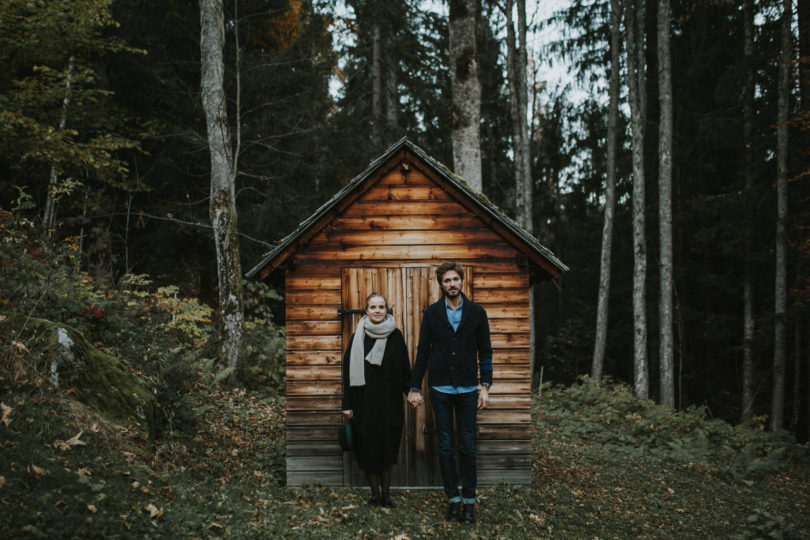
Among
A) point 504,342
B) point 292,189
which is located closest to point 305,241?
point 504,342

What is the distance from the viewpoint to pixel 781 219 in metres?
14.3

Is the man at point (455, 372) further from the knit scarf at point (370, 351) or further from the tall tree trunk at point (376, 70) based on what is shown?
the tall tree trunk at point (376, 70)

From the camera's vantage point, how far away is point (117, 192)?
14375 millimetres

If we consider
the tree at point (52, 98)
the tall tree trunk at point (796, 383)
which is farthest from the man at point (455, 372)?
the tall tree trunk at point (796, 383)

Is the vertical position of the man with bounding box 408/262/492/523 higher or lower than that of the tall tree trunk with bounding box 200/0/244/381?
lower

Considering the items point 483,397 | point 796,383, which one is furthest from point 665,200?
point 483,397

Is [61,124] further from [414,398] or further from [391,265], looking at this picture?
[414,398]

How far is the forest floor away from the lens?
411 cm

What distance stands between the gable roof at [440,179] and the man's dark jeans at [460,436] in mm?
1963

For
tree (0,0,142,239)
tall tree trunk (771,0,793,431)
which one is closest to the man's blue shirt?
tree (0,0,142,239)

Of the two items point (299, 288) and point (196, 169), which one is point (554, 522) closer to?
point (299, 288)

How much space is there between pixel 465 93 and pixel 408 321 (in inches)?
207

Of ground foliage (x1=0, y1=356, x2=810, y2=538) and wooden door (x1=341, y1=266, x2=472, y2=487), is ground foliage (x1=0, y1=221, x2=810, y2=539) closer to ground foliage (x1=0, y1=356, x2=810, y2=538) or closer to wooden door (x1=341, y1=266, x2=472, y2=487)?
ground foliage (x1=0, y1=356, x2=810, y2=538)

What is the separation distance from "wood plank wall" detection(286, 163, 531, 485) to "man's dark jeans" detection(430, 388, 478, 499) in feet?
3.59
